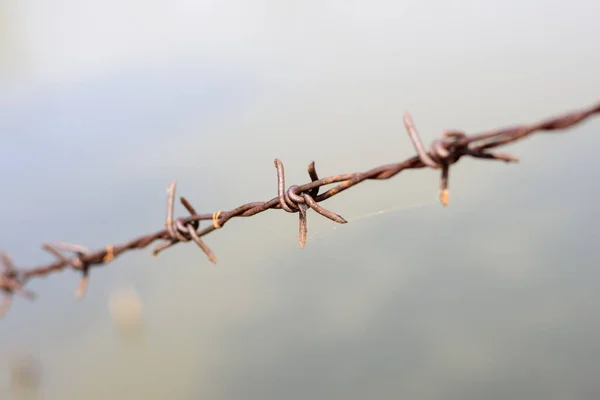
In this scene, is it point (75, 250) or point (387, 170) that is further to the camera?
point (75, 250)

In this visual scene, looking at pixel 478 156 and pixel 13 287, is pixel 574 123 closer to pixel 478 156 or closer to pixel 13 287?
pixel 478 156

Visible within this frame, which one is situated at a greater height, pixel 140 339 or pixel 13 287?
pixel 13 287

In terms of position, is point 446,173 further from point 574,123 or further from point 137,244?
point 137,244

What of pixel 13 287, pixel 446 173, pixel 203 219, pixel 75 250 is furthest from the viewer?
pixel 13 287

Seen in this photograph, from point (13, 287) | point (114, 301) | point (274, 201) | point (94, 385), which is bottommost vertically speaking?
point (94, 385)

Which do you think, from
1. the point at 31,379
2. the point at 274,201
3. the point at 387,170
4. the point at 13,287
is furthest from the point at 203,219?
the point at 31,379

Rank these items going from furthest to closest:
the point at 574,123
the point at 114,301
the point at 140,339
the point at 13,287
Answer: the point at 114,301 → the point at 140,339 → the point at 13,287 → the point at 574,123
